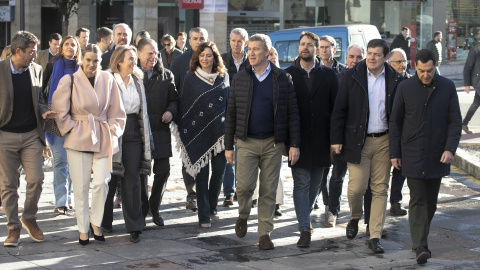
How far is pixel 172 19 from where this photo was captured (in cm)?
2952

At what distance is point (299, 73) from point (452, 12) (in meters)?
26.9

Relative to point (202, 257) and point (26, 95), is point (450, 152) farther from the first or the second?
point (26, 95)

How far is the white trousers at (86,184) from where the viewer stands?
7.89 m

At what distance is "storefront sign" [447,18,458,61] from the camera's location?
3341 cm

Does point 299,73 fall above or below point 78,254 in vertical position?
above

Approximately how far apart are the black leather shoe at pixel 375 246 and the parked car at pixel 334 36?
37.7ft

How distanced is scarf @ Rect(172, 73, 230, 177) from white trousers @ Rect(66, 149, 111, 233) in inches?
50.1

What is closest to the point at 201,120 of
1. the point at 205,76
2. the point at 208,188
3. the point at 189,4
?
the point at 205,76

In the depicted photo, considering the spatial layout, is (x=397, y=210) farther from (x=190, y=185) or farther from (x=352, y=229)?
(x=190, y=185)

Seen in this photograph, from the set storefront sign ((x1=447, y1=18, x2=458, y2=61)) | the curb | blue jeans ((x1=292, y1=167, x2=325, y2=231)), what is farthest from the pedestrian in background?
storefront sign ((x1=447, y1=18, x2=458, y2=61))

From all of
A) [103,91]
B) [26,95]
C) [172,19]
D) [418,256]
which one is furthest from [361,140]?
[172,19]

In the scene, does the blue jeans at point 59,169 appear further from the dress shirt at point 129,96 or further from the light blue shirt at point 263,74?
the light blue shirt at point 263,74

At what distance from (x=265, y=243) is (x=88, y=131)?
195 cm

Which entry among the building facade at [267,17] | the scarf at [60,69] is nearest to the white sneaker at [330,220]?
the scarf at [60,69]
